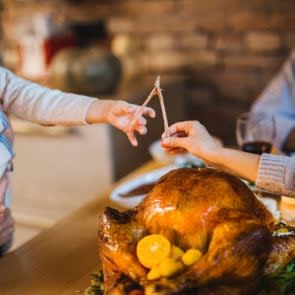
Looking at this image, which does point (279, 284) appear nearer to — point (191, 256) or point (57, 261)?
point (191, 256)

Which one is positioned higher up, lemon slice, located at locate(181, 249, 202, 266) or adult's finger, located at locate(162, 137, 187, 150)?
adult's finger, located at locate(162, 137, 187, 150)

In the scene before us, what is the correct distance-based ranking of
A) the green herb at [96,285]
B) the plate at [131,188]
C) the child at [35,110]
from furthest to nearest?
the plate at [131,188], the child at [35,110], the green herb at [96,285]

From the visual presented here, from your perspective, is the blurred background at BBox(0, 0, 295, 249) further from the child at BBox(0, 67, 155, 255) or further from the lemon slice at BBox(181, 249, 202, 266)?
the lemon slice at BBox(181, 249, 202, 266)

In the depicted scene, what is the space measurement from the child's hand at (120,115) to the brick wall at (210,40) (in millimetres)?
1573

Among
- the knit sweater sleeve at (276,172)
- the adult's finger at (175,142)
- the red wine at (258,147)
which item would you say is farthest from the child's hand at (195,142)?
the red wine at (258,147)

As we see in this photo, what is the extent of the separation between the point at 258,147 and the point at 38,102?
624 mm

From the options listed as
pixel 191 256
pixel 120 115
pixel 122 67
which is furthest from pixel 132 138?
pixel 122 67

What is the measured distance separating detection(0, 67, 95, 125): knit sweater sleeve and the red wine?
1.60 ft

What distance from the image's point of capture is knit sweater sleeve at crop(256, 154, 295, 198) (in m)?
1.05

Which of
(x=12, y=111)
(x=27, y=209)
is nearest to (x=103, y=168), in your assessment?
(x=27, y=209)

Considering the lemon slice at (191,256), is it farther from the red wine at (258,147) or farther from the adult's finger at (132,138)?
the red wine at (258,147)

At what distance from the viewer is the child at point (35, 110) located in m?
1.18

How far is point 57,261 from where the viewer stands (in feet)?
3.73

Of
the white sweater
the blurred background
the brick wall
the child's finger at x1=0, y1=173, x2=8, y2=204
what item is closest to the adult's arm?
the white sweater
